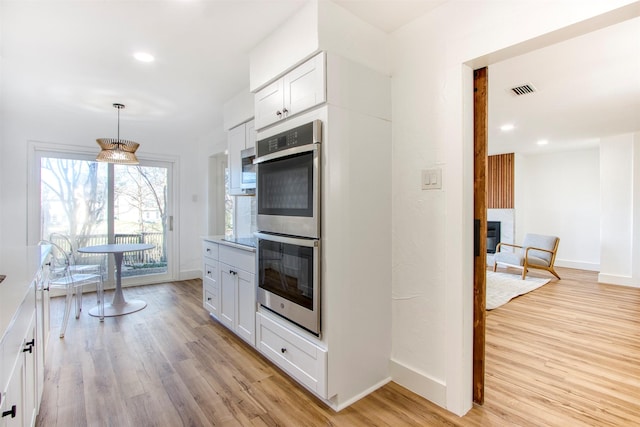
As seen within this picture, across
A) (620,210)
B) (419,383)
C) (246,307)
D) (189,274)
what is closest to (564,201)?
(620,210)

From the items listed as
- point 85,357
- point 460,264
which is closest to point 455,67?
point 460,264

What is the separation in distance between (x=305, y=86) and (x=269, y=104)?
0.47 m

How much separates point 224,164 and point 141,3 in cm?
344

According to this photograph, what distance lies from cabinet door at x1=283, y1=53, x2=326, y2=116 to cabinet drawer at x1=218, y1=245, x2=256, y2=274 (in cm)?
122

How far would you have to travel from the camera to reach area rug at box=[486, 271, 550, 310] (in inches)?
159

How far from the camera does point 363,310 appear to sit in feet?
6.49

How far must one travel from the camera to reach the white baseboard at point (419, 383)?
1.87m

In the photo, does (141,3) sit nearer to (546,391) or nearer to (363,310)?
(363,310)

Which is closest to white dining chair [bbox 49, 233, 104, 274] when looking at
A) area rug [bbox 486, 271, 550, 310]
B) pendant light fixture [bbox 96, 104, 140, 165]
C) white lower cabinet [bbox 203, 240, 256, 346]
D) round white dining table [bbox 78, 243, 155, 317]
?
round white dining table [bbox 78, 243, 155, 317]

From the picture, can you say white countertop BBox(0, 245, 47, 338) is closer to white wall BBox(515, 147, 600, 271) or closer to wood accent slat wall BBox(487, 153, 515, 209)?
wood accent slat wall BBox(487, 153, 515, 209)

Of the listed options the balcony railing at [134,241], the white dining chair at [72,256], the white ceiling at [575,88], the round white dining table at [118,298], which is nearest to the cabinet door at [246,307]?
the round white dining table at [118,298]

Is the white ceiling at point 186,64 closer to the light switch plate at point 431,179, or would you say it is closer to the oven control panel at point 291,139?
the oven control panel at point 291,139

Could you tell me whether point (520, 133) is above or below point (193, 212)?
above

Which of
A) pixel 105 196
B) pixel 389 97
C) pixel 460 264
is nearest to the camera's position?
pixel 460 264
